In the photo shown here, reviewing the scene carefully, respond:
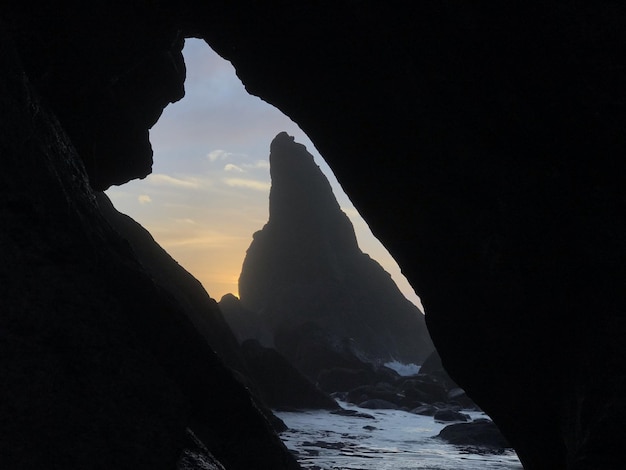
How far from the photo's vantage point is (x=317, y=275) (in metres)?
88.9

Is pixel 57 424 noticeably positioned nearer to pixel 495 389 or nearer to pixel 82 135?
pixel 495 389

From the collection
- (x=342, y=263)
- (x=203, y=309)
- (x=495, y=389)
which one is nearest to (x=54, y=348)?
(x=495, y=389)

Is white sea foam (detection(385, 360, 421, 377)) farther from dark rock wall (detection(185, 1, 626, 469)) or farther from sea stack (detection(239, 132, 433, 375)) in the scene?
dark rock wall (detection(185, 1, 626, 469))

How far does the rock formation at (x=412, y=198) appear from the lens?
418cm

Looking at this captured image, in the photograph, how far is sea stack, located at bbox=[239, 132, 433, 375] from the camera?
84.9 meters

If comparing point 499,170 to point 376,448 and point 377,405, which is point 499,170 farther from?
point 377,405

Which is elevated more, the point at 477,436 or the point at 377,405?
the point at 477,436

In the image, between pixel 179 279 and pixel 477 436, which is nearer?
pixel 477 436

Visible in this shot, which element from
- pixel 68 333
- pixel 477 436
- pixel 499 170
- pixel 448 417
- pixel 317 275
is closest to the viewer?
pixel 68 333

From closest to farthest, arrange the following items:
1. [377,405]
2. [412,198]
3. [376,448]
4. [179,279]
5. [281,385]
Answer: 1. [412,198]
2. [376,448]
3. [179,279]
4. [281,385]
5. [377,405]

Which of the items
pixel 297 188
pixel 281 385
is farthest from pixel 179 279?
pixel 297 188

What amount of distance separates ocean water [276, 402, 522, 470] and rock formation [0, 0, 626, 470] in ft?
11.8

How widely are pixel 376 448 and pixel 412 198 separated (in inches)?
331

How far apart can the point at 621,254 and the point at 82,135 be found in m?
9.04
